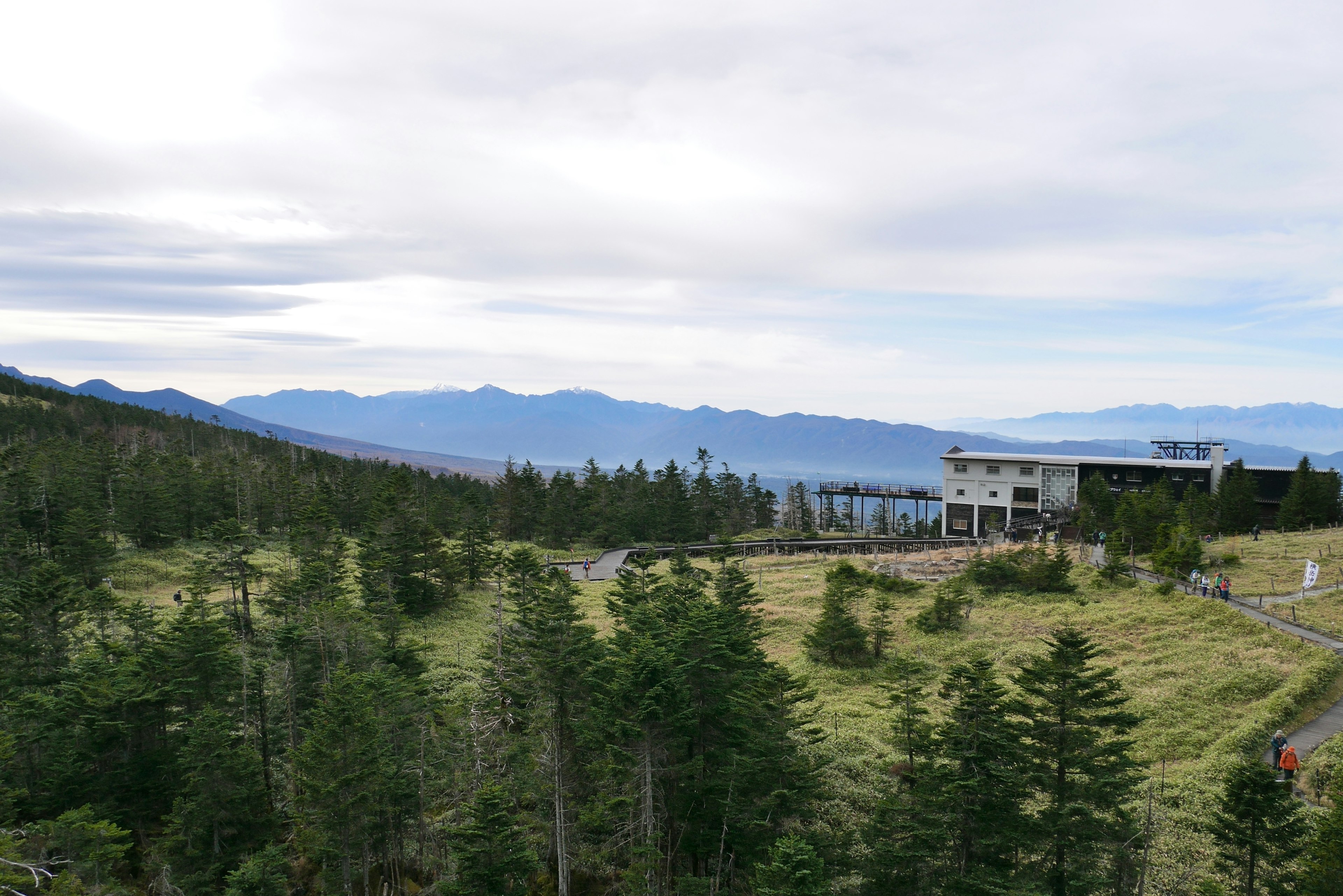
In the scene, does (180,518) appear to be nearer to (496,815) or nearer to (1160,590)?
(496,815)

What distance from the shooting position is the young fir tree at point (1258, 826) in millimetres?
15141

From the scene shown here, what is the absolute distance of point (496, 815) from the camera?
16.7 m

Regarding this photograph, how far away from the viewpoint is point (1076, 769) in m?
16.3

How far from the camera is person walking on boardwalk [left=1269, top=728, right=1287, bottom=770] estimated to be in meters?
20.3

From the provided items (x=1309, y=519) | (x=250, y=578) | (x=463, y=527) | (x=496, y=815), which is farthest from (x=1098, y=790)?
(x=1309, y=519)

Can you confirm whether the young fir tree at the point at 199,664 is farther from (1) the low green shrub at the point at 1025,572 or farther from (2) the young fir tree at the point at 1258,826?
(1) the low green shrub at the point at 1025,572

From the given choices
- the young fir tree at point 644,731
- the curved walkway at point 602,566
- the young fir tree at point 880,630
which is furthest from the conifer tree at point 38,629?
the young fir tree at point 880,630

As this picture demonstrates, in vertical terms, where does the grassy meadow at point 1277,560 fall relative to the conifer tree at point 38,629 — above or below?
above

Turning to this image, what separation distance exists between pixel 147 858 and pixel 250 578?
809 inches

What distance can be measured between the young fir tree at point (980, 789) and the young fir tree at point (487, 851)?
9837 millimetres

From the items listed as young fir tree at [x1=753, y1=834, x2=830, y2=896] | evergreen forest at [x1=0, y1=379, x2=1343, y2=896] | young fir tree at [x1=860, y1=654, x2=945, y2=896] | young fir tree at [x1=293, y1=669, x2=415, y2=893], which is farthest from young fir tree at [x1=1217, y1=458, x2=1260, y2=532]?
young fir tree at [x1=293, y1=669, x2=415, y2=893]

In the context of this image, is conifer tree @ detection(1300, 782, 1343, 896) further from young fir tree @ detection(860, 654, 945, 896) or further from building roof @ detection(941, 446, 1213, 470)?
building roof @ detection(941, 446, 1213, 470)

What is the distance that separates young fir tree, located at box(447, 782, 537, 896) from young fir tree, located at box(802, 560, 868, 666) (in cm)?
2345

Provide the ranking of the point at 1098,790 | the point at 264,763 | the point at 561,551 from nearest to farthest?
the point at 1098,790 → the point at 264,763 → the point at 561,551
